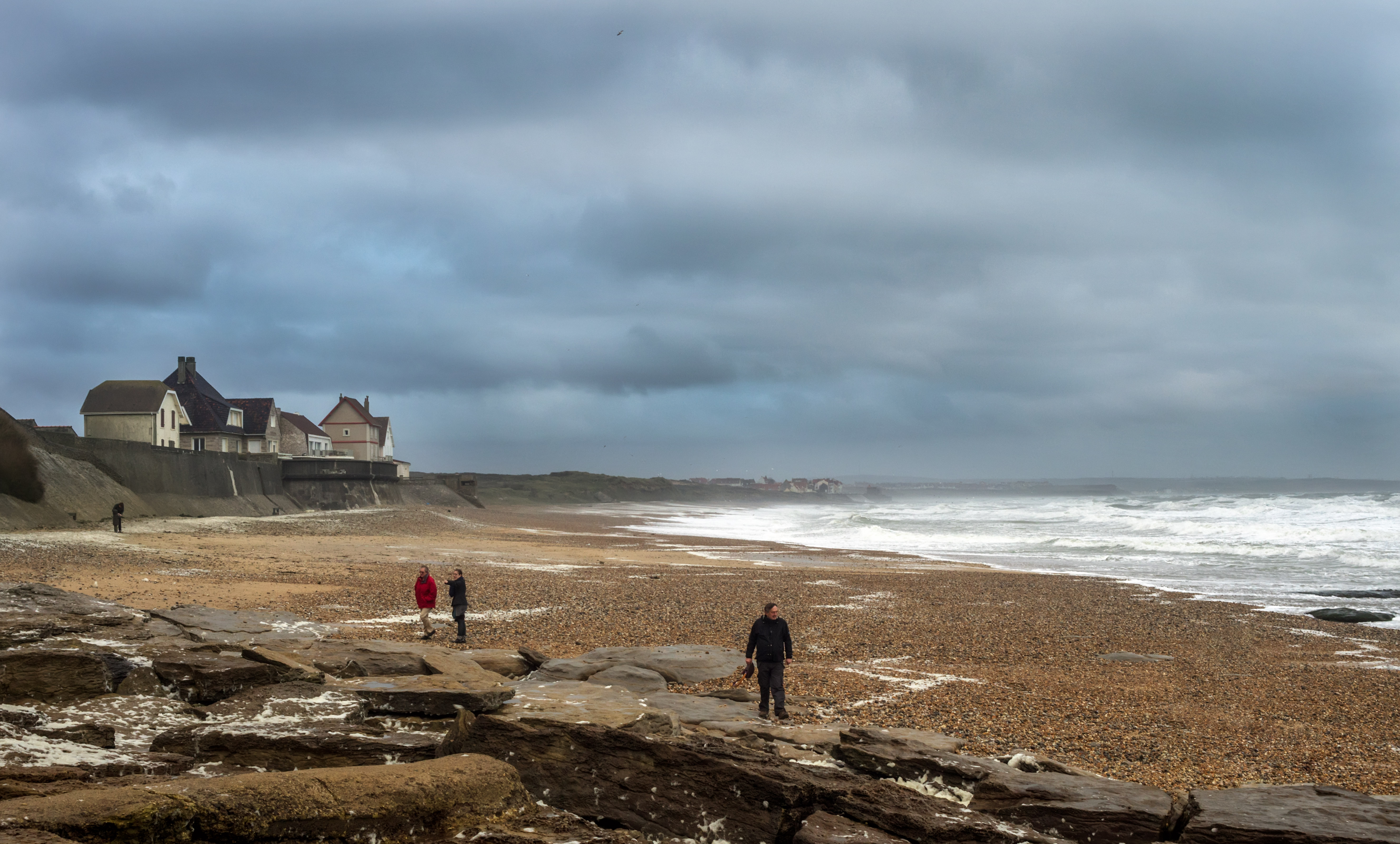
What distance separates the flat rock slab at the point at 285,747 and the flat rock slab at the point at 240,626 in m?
4.21

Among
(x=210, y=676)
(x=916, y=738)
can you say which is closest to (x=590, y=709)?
(x=916, y=738)

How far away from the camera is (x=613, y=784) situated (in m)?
6.43

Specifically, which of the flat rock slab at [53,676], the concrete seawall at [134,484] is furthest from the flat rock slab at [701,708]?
the concrete seawall at [134,484]

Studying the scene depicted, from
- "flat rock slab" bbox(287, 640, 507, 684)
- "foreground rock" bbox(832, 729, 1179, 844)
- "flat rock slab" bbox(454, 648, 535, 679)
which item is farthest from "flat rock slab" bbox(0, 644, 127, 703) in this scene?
"foreground rock" bbox(832, 729, 1179, 844)

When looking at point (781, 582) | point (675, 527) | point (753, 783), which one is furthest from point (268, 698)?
point (675, 527)

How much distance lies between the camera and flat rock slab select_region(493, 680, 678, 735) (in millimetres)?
7875

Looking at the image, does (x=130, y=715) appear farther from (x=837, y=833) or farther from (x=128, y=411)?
(x=128, y=411)

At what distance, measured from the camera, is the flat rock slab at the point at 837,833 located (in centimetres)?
582

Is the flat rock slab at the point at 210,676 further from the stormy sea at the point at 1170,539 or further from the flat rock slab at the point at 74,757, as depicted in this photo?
the stormy sea at the point at 1170,539

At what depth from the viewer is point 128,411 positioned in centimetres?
5300

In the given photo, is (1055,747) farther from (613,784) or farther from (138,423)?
(138,423)

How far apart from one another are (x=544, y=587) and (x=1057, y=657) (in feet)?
42.5

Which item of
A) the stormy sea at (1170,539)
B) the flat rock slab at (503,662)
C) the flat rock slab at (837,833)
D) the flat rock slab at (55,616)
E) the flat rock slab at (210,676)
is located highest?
the flat rock slab at (55,616)

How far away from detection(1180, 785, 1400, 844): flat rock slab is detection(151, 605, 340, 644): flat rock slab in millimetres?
10041
